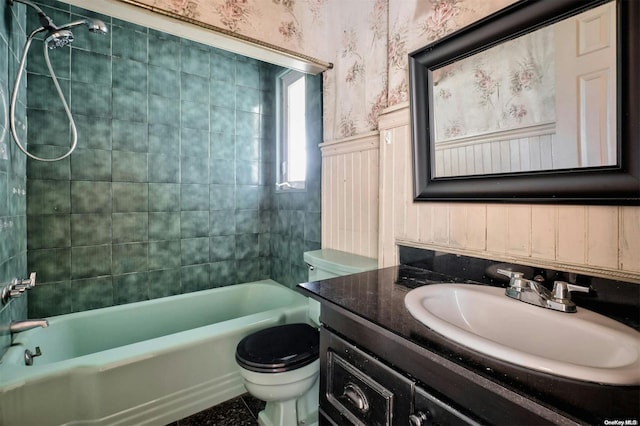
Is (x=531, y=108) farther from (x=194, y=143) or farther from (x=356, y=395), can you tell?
(x=194, y=143)

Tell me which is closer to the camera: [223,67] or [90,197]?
Result: [90,197]

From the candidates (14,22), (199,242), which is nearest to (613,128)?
(199,242)

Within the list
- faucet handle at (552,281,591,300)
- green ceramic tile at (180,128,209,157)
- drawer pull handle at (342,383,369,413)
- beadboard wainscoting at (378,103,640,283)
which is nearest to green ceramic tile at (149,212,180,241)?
green ceramic tile at (180,128,209,157)

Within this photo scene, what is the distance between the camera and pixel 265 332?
147cm

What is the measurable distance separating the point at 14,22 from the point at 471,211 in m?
2.48

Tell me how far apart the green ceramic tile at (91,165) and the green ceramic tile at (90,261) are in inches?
19.7

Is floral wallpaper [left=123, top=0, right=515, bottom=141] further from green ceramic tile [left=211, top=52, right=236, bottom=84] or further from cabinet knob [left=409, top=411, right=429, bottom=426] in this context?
cabinet knob [left=409, top=411, right=429, bottom=426]

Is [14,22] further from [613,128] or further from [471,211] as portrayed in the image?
[613,128]

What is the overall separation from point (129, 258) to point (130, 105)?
3.80ft

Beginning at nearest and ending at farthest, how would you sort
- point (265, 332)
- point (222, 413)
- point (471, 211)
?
point (471, 211), point (265, 332), point (222, 413)

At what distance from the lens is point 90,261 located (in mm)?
1956

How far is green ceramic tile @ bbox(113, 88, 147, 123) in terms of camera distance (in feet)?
6.61

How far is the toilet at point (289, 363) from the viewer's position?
1.21 meters

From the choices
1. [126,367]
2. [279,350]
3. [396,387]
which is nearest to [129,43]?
[126,367]
